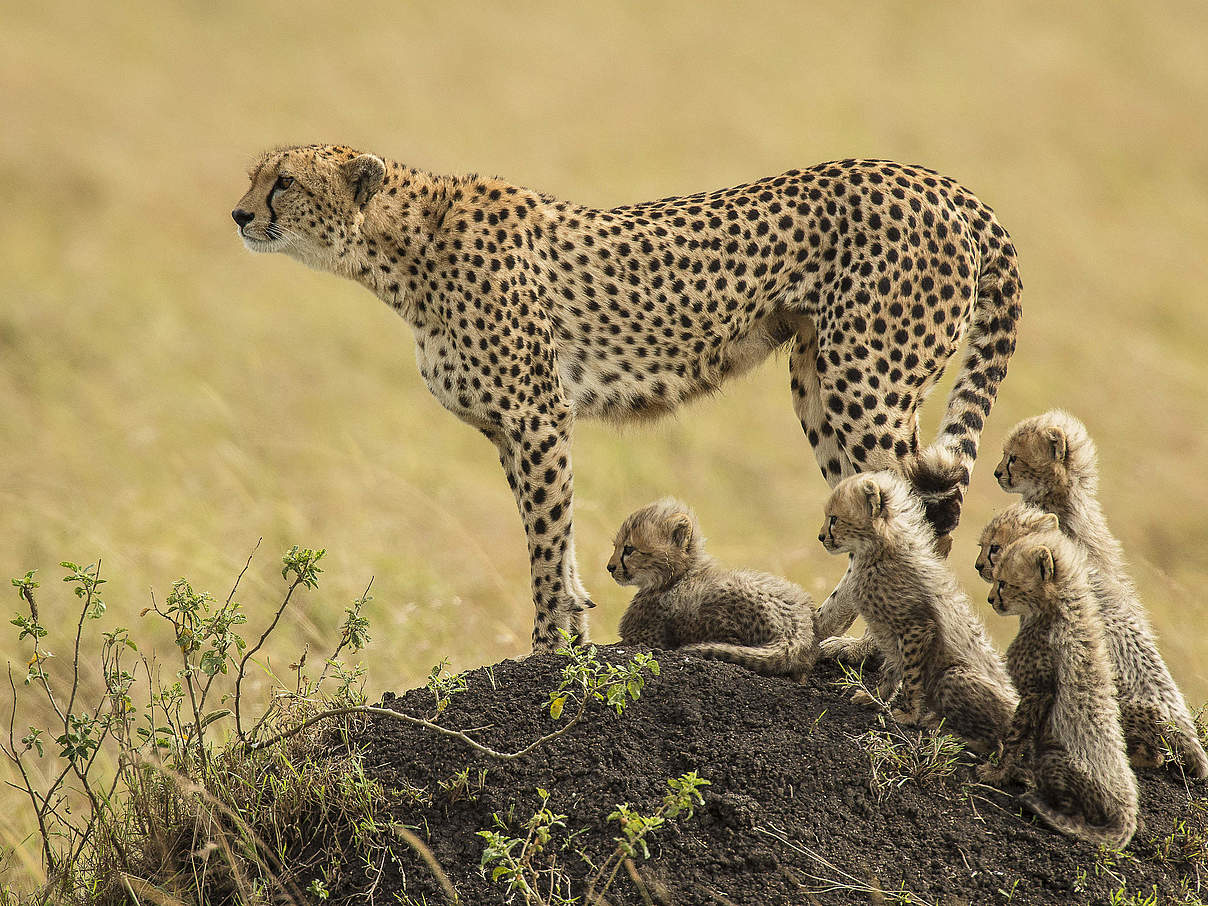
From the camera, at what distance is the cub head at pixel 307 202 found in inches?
193

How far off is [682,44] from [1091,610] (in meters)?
14.5

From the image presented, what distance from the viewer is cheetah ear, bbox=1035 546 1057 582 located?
3.47 metres

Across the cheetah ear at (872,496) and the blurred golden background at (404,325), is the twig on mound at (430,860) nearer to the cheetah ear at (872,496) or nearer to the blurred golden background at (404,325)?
the cheetah ear at (872,496)

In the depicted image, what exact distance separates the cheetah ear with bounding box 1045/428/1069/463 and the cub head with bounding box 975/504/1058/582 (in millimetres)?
269

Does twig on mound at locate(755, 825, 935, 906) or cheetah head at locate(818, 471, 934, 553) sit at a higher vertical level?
cheetah head at locate(818, 471, 934, 553)

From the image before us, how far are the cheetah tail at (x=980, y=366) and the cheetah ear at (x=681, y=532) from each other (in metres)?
0.81

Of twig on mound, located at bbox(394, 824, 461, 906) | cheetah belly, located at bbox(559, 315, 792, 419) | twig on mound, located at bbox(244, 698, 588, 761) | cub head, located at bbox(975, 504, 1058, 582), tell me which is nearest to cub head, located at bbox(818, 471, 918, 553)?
cub head, located at bbox(975, 504, 1058, 582)

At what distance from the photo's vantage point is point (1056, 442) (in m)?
4.02

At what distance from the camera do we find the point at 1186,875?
3.38m

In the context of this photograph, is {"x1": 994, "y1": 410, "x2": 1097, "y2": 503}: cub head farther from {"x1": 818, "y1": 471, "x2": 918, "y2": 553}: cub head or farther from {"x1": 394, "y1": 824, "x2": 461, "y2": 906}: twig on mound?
{"x1": 394, "y1": 824, "x2": 461, "y2": 906}: twig on mound

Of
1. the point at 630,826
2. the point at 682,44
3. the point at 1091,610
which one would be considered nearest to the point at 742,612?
the point at 1091,610

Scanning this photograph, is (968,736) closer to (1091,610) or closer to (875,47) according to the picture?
(1091,610)

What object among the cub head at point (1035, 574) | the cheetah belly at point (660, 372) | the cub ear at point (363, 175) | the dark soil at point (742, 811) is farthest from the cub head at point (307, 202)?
the cub head at point (1035, 574)

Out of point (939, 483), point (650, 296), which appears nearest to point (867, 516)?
point (939, 483)
